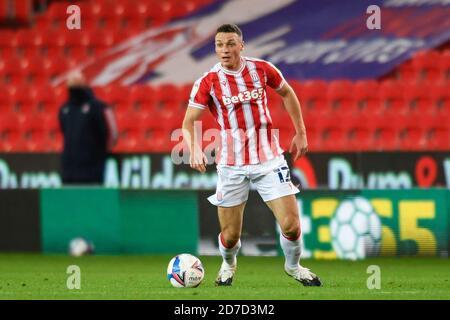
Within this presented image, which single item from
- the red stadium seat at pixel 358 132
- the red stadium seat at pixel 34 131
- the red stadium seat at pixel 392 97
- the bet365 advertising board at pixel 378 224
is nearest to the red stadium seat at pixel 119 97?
the red stadium seat at pixel 34 131

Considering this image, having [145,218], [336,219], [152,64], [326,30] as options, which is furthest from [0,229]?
[326,30]

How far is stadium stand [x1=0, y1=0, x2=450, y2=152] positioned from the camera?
584 inches

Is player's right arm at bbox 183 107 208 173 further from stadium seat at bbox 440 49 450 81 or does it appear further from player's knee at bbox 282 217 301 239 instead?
stadium seat at bbox 440 49 450 81

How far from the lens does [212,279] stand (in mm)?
8945

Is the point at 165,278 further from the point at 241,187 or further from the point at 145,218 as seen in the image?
the point at 145,218

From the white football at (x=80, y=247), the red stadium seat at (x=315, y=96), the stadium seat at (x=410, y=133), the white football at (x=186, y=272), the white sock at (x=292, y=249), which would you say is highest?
the red stadium seat at (x=315, y=96)

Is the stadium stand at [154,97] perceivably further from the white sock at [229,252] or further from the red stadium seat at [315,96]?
the white sock at [229,252]

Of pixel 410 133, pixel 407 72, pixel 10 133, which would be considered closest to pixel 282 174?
pixel 410 133

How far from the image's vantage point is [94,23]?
53.4ft

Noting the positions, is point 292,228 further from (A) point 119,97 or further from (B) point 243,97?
(A) point 119,97

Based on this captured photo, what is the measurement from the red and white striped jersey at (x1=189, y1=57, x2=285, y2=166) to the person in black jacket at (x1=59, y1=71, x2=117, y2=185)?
482 cm

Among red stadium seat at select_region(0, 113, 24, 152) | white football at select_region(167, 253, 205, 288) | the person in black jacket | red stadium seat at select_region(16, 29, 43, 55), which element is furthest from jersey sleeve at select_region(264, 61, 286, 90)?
red stadium seat at select_region(16, 29, 43, 55)

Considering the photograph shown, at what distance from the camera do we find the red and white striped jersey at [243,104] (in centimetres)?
785

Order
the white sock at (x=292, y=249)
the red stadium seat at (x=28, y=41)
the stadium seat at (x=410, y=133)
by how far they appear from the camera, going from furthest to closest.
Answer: the red stadium seat at (x=28, y=41), the stadium seat at (x=410, y=133), the white sock at (x=292, y=249)
